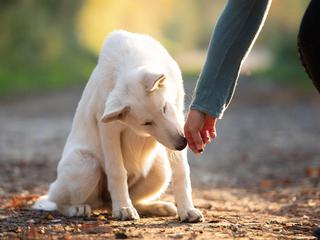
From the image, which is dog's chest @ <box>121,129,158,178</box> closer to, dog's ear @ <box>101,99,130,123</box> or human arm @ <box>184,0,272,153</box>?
dog's ear @ <box>101,99,130,123</box>

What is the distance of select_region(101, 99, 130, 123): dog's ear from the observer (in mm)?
4781

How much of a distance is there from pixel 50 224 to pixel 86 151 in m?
0.79

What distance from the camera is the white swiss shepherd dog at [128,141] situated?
191 inches

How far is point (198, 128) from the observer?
13.4 feet

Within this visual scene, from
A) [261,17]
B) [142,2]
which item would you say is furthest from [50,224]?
[142,2]

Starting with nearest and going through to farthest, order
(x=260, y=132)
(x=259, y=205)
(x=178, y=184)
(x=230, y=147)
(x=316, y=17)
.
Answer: (x=316, y=17) < (x=178, y=184) < (x=259, y=205) < (x=230, y=147) < (x=260, y=132)

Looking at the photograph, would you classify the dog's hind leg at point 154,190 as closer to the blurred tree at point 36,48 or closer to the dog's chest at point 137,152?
the dog's chest at point 137,152

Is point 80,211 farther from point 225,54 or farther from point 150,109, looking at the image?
point 225,54

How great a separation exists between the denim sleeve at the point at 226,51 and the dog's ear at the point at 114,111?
0.90m

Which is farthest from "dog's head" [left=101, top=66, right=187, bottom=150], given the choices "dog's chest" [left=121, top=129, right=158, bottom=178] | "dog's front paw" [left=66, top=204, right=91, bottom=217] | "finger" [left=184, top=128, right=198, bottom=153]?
"dog's front paw" [left=66, top=204, right=91, bottom=217]

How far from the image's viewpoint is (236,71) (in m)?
4.07

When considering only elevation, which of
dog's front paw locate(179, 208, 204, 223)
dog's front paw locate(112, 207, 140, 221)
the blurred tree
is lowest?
dog's front paw locate(179, 208, 204, 223)

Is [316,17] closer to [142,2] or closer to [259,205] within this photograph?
[259,205]

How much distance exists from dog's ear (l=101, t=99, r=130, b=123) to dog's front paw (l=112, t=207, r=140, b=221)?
2.30 ft
